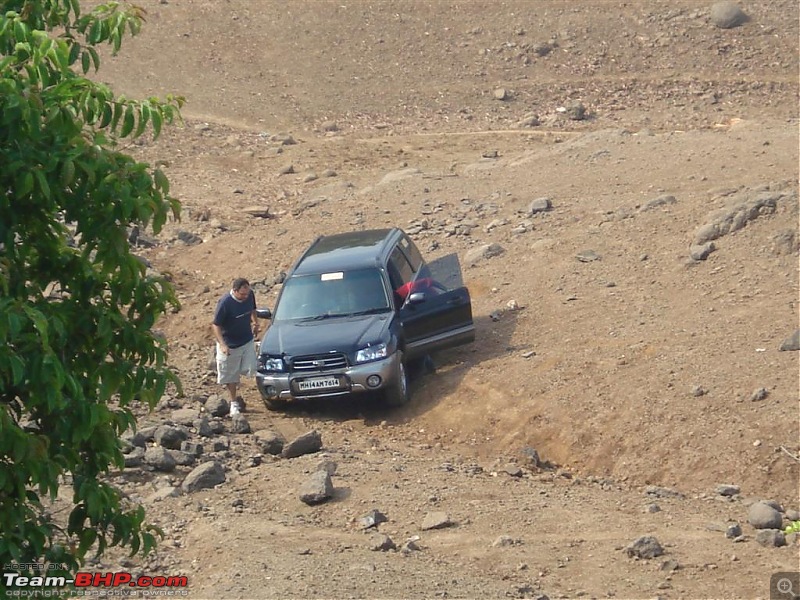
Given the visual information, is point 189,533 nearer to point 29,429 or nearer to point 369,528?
point 369,528

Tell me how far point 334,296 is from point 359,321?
62 centimetres

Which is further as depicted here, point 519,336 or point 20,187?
point 519,336

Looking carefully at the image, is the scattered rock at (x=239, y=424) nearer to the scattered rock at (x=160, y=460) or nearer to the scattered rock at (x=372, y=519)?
the scattered rock at (x=160, y=460)

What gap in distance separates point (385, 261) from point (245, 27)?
81.1 ft

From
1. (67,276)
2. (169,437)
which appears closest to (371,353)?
(169,437)

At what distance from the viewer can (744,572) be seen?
8844mm

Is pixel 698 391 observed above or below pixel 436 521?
above

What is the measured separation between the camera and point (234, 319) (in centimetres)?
1381

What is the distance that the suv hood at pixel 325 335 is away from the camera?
13516 millimetres

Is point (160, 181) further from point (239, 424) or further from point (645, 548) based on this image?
point (239, 424)

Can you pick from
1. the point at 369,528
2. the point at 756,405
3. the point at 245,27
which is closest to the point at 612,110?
the point at 245,27

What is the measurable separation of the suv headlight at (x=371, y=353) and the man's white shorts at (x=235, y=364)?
135 centimetres

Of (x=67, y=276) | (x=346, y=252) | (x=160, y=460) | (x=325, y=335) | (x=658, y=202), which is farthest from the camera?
(x=658, y=202)

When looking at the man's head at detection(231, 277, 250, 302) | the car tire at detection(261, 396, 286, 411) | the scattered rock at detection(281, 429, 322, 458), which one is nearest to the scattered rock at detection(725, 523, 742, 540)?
the scattered rock at detection(281, 429, 322, 458)
